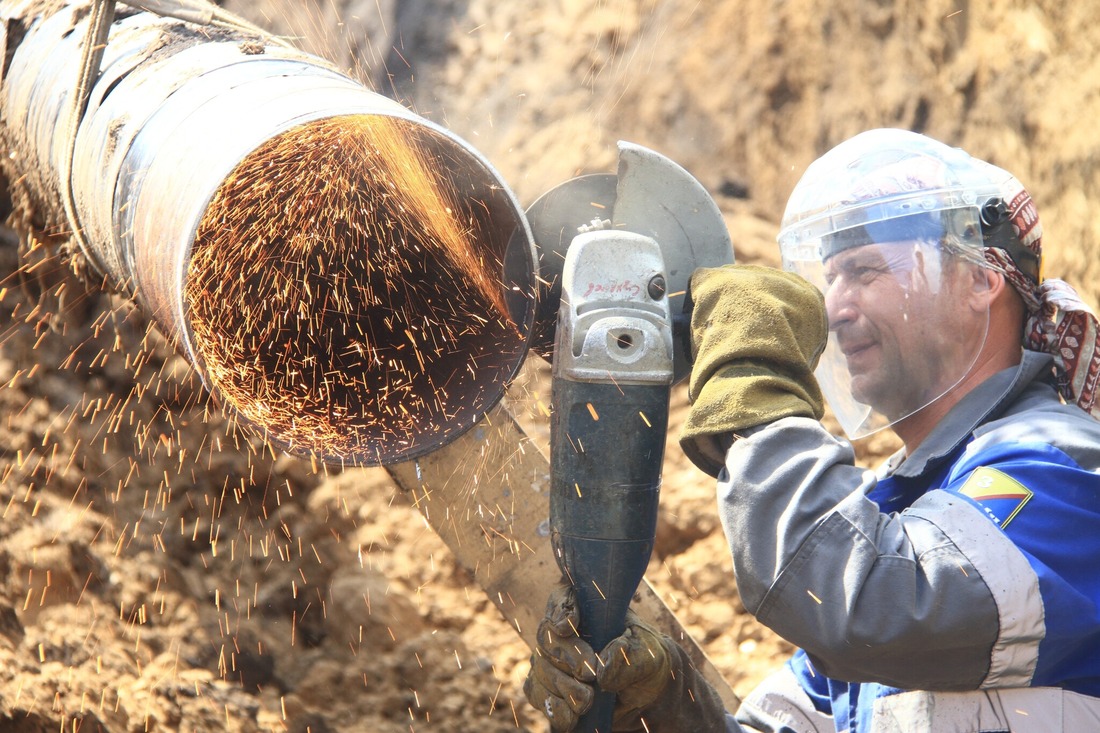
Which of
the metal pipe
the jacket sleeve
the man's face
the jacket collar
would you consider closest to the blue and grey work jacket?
the jacket sleeve

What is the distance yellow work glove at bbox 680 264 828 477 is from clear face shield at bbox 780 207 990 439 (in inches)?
12.6

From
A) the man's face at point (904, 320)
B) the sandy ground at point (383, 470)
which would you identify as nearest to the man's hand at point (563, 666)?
the man's face at point (904, 320)

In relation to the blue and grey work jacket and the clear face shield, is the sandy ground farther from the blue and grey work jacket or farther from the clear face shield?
the blue and grey work jacket

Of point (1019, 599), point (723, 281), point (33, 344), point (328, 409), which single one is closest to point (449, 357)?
point (328, 409)

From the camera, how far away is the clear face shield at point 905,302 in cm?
208

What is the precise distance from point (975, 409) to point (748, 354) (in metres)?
0.56

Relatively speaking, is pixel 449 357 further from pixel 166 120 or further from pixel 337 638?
pixel 337 638

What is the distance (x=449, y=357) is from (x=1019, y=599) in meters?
1.29

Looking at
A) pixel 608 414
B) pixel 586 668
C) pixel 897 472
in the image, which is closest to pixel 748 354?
pixel 608 414

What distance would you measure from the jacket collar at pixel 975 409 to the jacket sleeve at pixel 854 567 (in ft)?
0.92

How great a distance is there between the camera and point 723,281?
6.14 feet

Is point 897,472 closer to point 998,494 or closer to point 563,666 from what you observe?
point 998,494

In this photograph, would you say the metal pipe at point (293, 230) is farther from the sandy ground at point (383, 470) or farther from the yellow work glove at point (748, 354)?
the sandy ground at point (383, 470)

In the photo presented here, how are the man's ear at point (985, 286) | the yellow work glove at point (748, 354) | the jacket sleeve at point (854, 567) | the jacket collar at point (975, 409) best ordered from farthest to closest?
the man's ear at point (985, 286) < the jacket collar at point (975, 409) < the yellow work glove at point (748, 354) < the jacket sleeve at point (854, 567)
